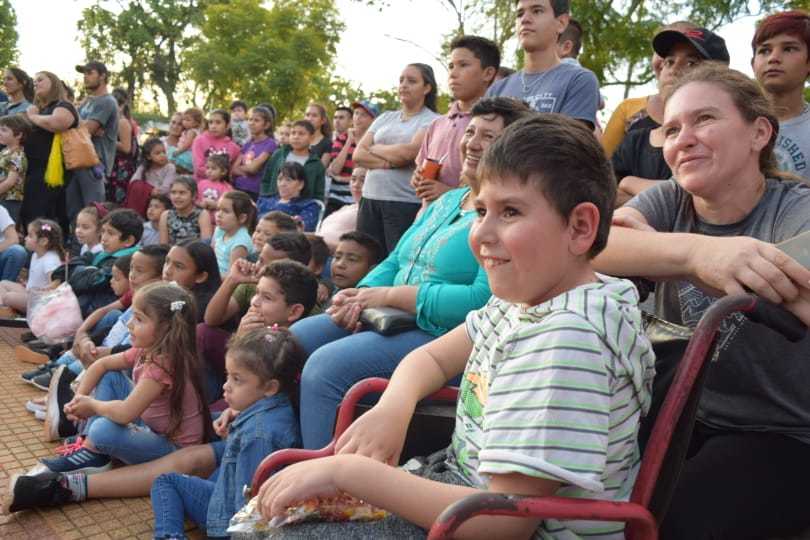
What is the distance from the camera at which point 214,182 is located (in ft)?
24.4

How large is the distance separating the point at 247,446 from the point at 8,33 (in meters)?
44.1

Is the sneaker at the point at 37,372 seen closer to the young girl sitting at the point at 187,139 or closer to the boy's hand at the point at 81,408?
the boy's hand at the point at 81,408

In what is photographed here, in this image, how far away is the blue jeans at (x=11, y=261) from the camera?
6816mm

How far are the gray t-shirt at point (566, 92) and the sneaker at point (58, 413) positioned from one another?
124 inches

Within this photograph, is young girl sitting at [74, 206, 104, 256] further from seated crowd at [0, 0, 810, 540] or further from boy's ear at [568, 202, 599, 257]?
boy's ear at [568, 202, 599, 257]

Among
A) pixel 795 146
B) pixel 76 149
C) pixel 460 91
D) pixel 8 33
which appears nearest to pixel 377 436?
pixel 795 146

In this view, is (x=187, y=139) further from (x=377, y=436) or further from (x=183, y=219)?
(x=377, y=436)

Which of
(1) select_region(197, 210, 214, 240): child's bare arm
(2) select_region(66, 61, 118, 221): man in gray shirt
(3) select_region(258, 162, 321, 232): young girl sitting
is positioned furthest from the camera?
(2) select_region(66, 61, 118, 221): man in gray shirt

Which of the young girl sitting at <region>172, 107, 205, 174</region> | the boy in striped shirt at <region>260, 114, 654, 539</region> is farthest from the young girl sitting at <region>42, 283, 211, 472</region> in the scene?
the young girl sitting at <region>172, 107, 205, 174</region>

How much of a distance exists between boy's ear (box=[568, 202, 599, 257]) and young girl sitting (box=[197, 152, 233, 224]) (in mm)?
6151

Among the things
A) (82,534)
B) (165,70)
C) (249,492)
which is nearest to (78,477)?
(82,534)

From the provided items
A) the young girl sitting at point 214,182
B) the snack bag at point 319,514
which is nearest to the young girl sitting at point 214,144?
the young girl sitting at point 214,182

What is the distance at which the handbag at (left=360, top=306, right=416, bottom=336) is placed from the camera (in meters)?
2.67

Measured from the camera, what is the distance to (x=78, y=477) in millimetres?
3152
